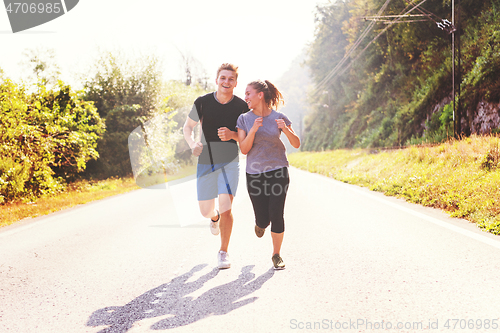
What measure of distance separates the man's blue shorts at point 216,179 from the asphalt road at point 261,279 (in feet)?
2.83

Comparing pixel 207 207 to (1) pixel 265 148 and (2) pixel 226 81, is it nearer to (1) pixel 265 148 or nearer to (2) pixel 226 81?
(1) pixel 265 148

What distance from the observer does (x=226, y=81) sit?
425 centimetres

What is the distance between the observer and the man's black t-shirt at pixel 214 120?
4.32m

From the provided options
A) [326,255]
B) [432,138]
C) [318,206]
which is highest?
[326,255]

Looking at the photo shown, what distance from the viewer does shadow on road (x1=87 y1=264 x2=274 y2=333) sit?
295cm

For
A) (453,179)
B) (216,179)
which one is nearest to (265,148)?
(216,179)

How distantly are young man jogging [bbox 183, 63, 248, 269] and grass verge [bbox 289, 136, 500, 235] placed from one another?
145 inches

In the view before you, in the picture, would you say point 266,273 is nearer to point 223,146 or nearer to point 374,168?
point 223,146

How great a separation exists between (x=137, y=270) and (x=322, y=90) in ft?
176

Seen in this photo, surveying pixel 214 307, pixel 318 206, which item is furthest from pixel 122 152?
pixel 214 307

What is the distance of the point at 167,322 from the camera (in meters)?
2.93

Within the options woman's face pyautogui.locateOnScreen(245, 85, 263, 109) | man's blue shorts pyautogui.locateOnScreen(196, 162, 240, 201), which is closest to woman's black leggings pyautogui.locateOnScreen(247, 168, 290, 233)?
man's blue shorts pyautogui.locateOnScreen(196, 162, 240, 201)

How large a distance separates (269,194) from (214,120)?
1.05 m

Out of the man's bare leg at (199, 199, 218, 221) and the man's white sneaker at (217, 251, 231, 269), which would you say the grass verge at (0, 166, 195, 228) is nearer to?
the man's bare leg at (199, 199, 218, 221)
